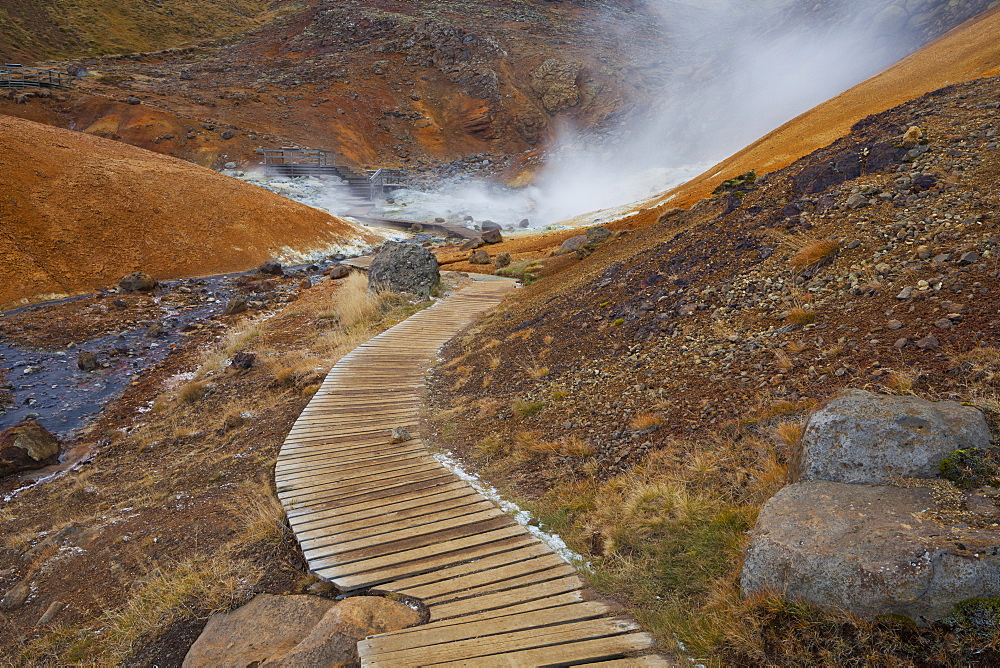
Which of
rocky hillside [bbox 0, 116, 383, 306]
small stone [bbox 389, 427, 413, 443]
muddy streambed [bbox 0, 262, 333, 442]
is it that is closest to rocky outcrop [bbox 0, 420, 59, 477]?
muddy streambed [bbox 0, 262, 333, 442]

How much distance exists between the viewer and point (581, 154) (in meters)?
47.0

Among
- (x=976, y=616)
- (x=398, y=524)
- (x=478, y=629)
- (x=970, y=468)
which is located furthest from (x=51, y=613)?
(x=970, y=468)

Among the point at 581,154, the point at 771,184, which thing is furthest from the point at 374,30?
the point at 771,184

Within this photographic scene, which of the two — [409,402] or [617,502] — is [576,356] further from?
[617,502]

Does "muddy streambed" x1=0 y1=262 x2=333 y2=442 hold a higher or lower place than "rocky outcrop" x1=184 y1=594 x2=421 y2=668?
higher

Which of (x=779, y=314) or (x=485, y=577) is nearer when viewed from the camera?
(x=485, y=577)

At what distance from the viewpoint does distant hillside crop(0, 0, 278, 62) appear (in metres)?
50.7

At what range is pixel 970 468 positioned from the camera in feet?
8.18

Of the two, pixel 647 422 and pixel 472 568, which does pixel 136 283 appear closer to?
pixel 472 568

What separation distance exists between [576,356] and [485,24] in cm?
7018

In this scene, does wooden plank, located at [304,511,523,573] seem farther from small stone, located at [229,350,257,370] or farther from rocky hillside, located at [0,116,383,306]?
rocky hillside, located at [0,116,383,306]

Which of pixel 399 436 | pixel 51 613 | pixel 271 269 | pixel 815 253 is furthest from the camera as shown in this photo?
pixel 271 269

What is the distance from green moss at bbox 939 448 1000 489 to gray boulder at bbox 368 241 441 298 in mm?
11391

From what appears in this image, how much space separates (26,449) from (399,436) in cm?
610
